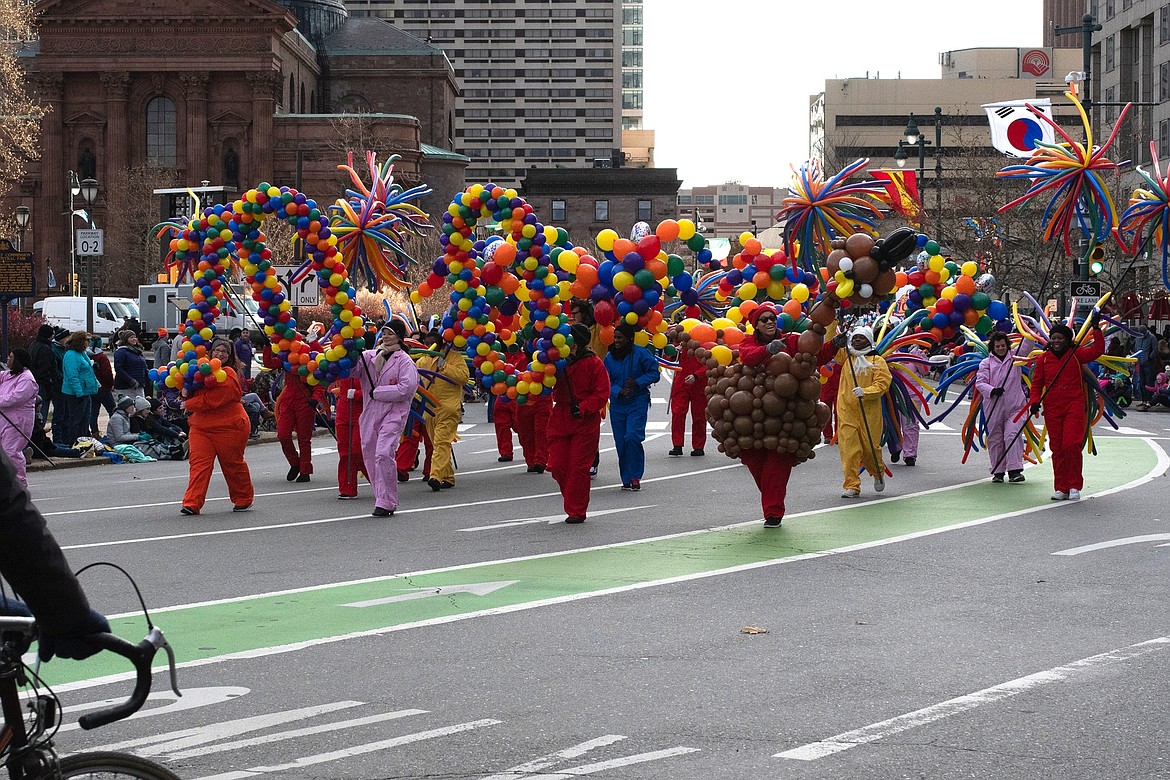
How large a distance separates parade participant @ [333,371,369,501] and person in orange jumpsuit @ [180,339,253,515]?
1410mm

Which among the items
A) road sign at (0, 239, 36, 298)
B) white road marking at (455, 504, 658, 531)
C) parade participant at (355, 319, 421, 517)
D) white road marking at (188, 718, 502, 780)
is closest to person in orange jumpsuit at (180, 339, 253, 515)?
parade participant at (355, 319, 421, 517)

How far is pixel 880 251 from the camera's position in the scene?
1352cm

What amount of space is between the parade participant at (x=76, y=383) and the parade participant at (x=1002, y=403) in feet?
40.9

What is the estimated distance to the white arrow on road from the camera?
9961mm

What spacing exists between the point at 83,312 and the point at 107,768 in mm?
55398

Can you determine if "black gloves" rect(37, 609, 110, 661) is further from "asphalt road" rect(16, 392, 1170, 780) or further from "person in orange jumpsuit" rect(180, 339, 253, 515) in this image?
"person in orange jumpsuit" rect(180, 339, 253, 515)

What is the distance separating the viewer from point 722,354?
1359 centimetres

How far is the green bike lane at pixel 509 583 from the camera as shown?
8.77 m

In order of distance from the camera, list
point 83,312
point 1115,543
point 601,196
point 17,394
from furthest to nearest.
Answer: point 601,196, point 83,312, point 17,394, point 1115,543

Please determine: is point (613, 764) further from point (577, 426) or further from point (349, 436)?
point (349, 436)

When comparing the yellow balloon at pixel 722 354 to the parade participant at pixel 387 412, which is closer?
the yellow balloon at pixel 722 354

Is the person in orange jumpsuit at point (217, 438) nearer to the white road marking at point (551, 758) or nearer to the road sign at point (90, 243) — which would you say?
the white road marking at point (551, 758)

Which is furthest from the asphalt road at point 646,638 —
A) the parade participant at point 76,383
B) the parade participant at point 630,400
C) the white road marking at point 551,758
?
the parade participant at point 76,383

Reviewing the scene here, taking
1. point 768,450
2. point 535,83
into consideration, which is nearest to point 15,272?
point 768,450
